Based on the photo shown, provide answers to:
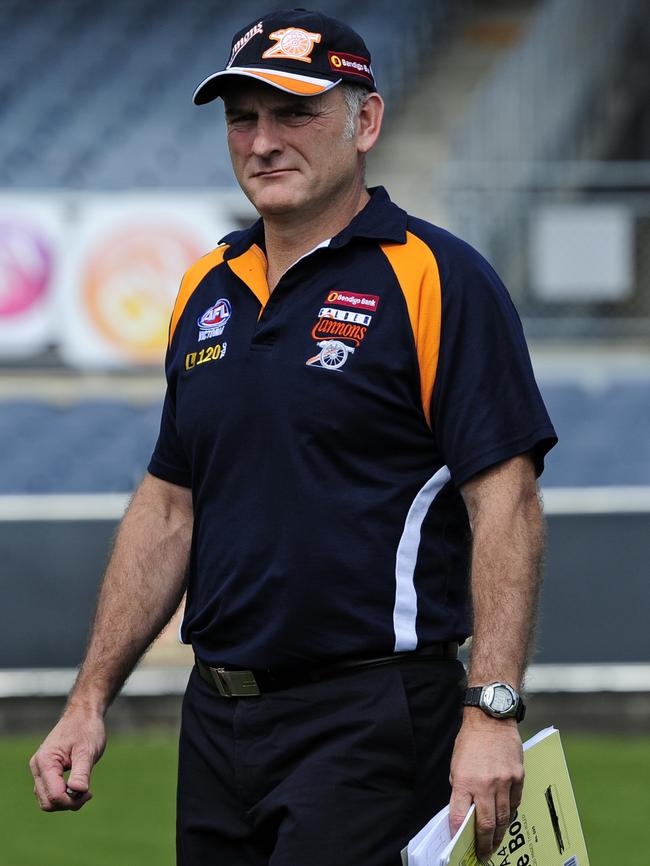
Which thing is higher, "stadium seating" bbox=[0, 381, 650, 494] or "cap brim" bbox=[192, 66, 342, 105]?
"cap brim" bbox=[192, 66, 342, 105]

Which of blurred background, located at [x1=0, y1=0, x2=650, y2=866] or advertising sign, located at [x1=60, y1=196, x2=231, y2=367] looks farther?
advertising sign, located at [x1=60, y1=196, x2=231, y2=367]

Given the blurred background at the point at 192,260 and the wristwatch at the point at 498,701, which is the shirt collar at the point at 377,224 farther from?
the blurred background at the point at 192,260

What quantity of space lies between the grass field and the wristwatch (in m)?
2.56

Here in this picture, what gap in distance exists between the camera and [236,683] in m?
2.37

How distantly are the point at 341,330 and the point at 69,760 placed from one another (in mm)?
803

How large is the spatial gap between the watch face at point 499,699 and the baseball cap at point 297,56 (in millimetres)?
914

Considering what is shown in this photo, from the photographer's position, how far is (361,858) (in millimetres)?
2229

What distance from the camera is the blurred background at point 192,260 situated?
5.78m

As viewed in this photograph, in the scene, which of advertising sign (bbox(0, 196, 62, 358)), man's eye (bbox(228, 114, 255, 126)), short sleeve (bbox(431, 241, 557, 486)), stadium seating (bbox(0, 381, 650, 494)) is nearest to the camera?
short sleeve (bbox(431, 241, 557, 486))

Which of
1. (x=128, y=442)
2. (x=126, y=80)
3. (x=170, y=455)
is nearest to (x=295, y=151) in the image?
(x=170, y=455)

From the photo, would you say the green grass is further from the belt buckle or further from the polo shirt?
the polo shirt

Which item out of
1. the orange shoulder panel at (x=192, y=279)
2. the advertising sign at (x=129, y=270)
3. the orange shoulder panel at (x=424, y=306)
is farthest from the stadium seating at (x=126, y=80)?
the orange shoulder panel at (x=424, y=306)

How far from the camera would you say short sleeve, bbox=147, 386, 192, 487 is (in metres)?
2.62

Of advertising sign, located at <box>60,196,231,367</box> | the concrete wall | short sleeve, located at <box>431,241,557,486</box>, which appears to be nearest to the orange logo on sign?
advertising sign, located at <box>60,196,231,367</box>
